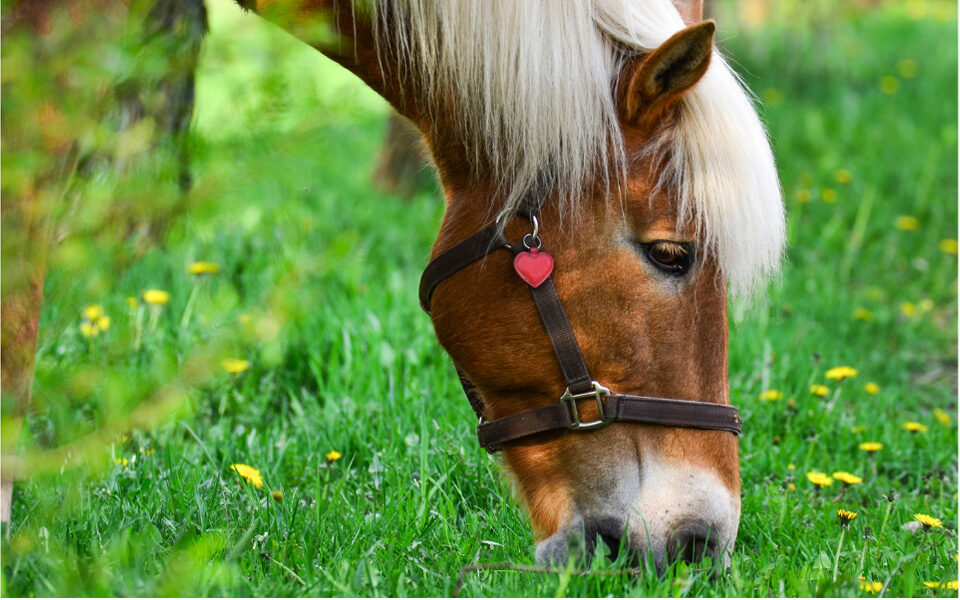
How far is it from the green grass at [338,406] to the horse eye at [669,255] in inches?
9.3

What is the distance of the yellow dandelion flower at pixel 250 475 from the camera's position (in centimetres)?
230

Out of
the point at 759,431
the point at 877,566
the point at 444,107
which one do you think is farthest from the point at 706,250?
the point at 759,431

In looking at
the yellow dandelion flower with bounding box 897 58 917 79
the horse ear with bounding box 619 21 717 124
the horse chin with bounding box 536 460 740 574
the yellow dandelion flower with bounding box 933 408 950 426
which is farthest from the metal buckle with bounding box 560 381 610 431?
the yellow dandelion flower with bounding box 897 58 917 79

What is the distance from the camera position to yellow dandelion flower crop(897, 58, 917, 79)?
833cm

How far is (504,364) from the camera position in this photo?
200 centimetres

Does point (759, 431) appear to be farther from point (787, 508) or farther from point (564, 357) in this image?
point (564, 357)

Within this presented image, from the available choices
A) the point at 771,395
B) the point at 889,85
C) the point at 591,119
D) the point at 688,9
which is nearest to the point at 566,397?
the point at 591,119

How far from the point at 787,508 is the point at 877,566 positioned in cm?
34

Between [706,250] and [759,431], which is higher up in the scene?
[706,250]

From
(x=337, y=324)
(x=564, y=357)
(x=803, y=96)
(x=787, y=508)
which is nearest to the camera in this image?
(x=564, y=357)

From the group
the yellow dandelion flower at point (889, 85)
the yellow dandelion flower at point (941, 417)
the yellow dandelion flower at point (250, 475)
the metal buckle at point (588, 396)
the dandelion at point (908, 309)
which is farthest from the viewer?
the yellow dandelion flower at point (889, 85)

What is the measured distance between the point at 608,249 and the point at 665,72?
384mm

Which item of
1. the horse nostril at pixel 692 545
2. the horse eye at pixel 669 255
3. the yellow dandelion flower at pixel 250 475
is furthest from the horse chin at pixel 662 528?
the yellow dandelion flower at pixel 250 475

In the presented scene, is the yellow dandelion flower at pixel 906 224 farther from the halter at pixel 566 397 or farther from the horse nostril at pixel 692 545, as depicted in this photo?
the horse nostril at pixel 692 545
